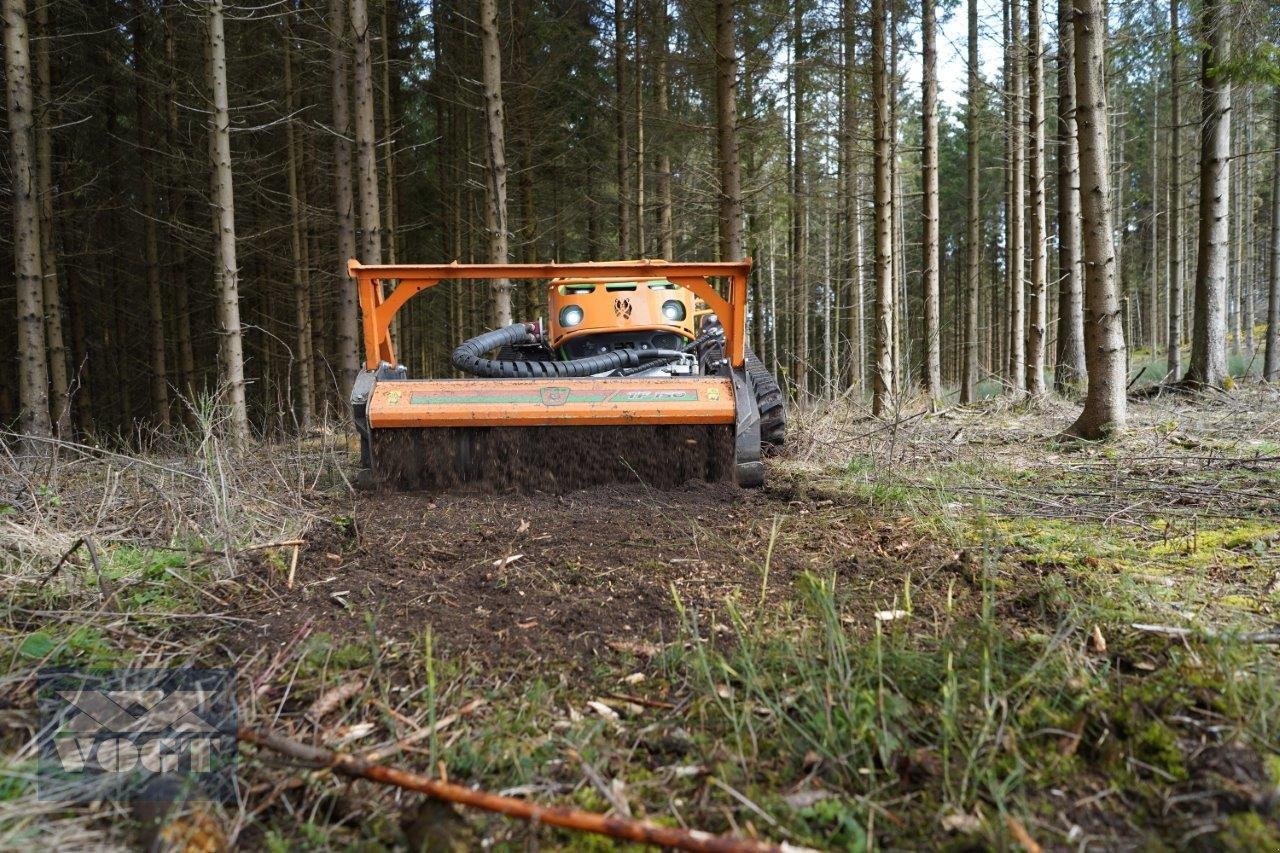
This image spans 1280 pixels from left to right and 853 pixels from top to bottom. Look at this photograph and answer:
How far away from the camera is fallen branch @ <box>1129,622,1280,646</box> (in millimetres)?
2037

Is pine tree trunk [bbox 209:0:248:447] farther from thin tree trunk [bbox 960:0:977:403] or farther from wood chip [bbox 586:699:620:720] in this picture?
thin tree trunk [bbox 960:0:977:403]

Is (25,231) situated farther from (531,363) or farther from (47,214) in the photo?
(531,363)

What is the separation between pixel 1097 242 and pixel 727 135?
453cm

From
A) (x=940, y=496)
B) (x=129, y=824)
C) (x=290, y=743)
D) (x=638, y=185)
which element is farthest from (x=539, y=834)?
(x=638, y=185)

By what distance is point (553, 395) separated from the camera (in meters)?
4.95

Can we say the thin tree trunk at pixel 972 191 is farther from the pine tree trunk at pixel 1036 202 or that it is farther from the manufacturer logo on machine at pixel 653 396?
the manufacturer logo on machine at pixel 653 396

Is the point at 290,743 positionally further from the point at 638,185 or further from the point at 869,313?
the point at 869,313

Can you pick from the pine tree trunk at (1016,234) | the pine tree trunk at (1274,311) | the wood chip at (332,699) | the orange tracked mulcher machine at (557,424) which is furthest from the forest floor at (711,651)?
the pine tree trunk at (1274,311)

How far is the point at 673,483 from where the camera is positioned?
495 cm

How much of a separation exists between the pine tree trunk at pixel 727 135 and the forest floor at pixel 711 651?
5740mm

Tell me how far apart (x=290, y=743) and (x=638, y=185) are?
1510 cm

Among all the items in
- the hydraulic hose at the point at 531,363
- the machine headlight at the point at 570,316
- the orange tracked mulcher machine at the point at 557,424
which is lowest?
the orange tracked mulcher machine at the point at 557,424

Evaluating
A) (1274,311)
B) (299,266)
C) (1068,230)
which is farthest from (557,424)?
(1274,311)
